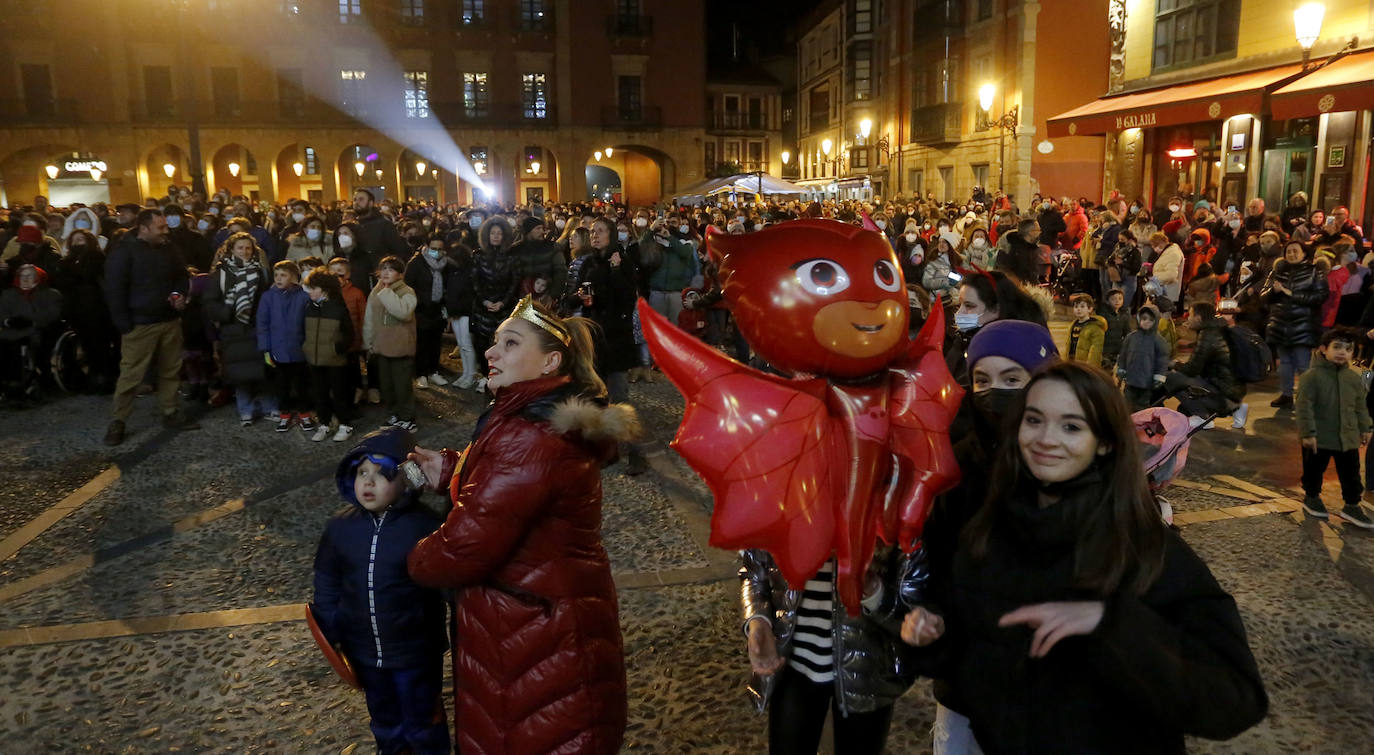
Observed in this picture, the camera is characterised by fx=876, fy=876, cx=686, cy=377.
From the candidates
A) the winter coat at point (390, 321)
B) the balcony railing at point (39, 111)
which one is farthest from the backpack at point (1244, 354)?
the balcony railing at point (39, 111)

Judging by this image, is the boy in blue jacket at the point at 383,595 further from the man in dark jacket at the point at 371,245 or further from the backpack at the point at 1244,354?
the man in dark jacket at the point at 371,245

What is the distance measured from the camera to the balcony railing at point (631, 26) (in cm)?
4006

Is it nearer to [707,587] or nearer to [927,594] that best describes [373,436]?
[927,594]

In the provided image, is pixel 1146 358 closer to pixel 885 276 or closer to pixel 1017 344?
pixel 1017 344

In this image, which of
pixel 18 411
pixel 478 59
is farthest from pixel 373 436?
pixel 478 59

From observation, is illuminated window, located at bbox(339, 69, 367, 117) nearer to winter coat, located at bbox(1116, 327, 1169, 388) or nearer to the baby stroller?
winter coat, located at bbox(1116, 327, 1169, 388)

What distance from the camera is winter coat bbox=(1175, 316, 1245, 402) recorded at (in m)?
6.45

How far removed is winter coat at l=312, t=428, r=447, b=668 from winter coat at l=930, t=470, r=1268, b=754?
165 centimetres

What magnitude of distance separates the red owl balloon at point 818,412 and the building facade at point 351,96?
127 feet

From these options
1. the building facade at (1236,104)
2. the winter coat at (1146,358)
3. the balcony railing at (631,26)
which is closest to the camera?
the winter coat at (1146,358)

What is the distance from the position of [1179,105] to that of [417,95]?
32207 mm

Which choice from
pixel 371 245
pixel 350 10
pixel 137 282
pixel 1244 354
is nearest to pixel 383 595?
pixel 137 282

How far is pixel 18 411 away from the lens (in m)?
8.59

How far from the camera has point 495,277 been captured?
8156 mm
